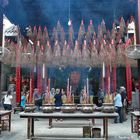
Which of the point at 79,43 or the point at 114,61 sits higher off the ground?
the point at 79,43

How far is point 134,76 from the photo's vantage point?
51.0ft

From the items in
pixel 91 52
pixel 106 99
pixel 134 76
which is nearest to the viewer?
pixel 106 99

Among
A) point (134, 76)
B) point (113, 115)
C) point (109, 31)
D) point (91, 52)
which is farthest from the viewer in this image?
point (134, 76)

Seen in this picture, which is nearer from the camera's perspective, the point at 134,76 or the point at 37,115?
the point at 37,115

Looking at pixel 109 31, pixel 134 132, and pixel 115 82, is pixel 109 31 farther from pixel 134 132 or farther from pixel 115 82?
pixel 134 132

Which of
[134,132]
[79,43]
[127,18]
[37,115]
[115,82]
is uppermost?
[127,18]

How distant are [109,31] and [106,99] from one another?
716 centimetres

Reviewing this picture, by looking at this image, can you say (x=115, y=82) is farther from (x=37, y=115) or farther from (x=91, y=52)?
(x=37, y=115)

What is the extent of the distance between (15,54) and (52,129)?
5.34 metres

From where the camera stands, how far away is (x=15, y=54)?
1227cm

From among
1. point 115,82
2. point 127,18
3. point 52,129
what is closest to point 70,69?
point 115,82

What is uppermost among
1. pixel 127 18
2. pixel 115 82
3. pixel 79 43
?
pixel 127 18

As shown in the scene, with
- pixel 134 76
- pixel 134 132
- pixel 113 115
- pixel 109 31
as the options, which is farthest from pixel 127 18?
pixel 113 115

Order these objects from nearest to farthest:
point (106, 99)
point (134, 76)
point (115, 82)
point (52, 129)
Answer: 1. point (106, 99)
2. point (52, 129)
3. point (115, 82)
4. point (134, 76)
